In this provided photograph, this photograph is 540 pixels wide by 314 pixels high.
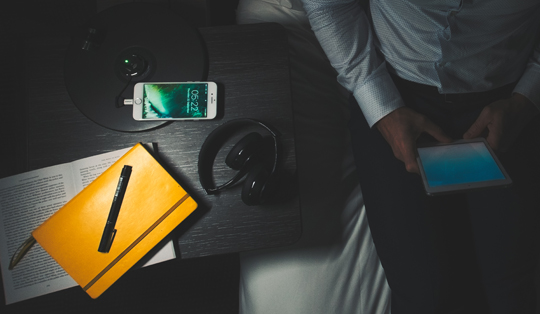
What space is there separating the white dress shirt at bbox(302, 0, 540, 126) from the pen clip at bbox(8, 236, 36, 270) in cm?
72

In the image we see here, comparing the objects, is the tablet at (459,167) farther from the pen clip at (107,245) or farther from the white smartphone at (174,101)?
the pen clip at (107,245)

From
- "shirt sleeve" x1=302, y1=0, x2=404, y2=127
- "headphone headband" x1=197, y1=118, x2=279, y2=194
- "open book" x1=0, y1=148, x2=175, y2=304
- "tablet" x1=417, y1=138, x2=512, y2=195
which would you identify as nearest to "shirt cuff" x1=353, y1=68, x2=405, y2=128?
"shirt sleeve" x1=302, y1=0, x2=404, y2=127

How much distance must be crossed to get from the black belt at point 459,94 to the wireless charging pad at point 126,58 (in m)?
0.48

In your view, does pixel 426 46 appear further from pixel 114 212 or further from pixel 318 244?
pixel 114 212

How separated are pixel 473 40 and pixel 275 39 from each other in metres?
0.42

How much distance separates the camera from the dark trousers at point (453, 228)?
71 centimetres

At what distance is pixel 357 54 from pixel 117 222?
61 centimetres

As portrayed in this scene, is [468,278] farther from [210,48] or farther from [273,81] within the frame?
[210,48]

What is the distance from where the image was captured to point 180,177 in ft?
2.12

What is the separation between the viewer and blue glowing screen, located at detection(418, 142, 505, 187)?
64 centimetres

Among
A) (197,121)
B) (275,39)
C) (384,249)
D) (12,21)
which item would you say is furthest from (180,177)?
(12,21)

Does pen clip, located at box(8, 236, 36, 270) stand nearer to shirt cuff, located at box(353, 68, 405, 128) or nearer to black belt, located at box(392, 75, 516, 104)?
shirt cuff, located at box(353, 68, 405, 128)

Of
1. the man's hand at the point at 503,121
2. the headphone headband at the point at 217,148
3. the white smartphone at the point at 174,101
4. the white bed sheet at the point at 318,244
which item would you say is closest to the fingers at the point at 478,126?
the man's hand at the point at 503,121

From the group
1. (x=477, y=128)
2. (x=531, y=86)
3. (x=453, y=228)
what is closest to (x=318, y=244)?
(x=453, y=228)
